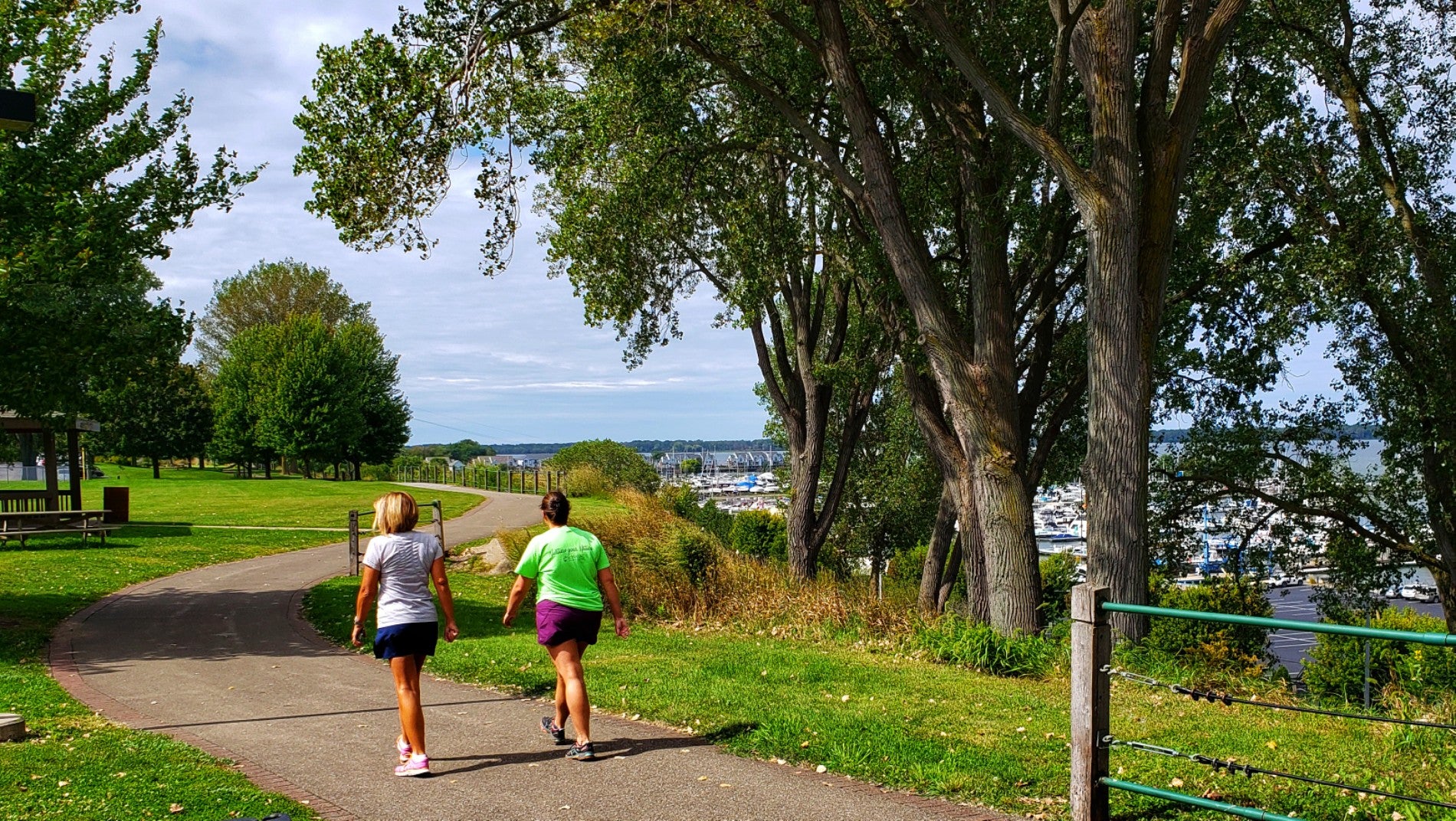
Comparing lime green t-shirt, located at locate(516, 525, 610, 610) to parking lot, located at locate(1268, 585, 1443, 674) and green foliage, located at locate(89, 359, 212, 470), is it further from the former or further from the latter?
green foliage, located at locate(89, 359, 212, 470)

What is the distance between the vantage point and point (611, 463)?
156 feet

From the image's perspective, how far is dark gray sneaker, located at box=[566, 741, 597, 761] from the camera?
7.00 m

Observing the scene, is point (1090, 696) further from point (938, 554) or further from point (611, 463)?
point (611, 463)

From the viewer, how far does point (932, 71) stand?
48.4 feet

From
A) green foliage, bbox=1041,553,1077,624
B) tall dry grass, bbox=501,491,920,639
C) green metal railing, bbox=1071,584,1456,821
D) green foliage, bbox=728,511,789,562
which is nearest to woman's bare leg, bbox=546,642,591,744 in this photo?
green metal railing, bbox=1071,584,1456,821

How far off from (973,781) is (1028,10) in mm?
10888

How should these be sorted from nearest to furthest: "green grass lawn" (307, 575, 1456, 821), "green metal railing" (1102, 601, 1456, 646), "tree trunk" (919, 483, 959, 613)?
"green metal railing" (1102, 601, 1456, 646) → "green grass lawn" (307, 575, 1456, 821) → "tree trunk" (919, 483, 959, 613)

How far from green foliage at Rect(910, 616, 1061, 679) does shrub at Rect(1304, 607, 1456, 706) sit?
4511 mm

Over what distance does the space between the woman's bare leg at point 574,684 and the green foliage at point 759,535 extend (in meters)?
26.9

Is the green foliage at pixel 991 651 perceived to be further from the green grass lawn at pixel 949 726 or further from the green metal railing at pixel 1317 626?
the green metal railing at pixel 1317 626

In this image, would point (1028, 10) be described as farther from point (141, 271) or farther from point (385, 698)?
point (141, 271)

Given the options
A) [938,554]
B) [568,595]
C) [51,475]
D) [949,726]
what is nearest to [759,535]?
[938,554]

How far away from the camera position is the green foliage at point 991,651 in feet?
Answer: 36.2

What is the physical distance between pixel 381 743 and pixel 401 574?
154 cm
